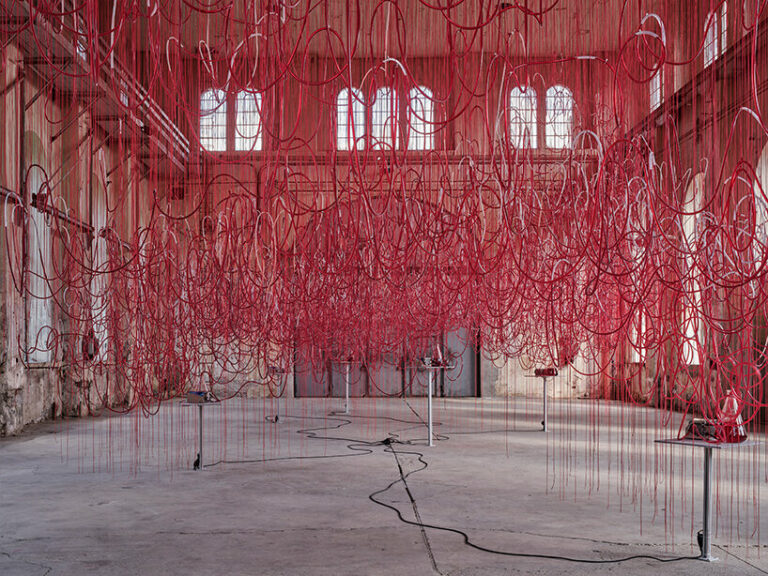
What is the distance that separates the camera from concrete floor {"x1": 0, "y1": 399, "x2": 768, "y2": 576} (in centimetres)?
560

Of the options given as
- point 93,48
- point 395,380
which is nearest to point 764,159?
point 395,380

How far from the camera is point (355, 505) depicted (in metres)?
7.41

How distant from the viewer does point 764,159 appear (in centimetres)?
1384

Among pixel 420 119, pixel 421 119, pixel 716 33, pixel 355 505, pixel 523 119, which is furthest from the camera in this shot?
pixel 523 119

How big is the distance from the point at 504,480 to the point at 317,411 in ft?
29.5

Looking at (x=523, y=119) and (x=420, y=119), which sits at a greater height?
(x=523, y=119)

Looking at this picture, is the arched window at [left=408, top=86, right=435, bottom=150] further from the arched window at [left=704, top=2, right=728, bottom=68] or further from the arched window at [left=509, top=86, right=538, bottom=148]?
the arched window at [left=704, top=2, right=728, bottom=68]

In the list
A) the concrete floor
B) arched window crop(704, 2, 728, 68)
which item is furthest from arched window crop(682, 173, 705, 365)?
the concrete floor

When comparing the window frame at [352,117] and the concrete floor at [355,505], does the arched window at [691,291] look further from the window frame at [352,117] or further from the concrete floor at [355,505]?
the window frame at [352,117]

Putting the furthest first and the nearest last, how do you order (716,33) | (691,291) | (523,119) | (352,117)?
(523,119) < (716,33) < (691,291) < (352,117)

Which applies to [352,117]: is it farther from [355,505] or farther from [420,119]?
[355,505]

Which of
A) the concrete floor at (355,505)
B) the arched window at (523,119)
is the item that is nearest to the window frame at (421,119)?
the arched window at (523,119)

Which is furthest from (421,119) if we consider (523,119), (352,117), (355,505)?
(523,119)

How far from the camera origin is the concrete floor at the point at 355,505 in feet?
18.4
